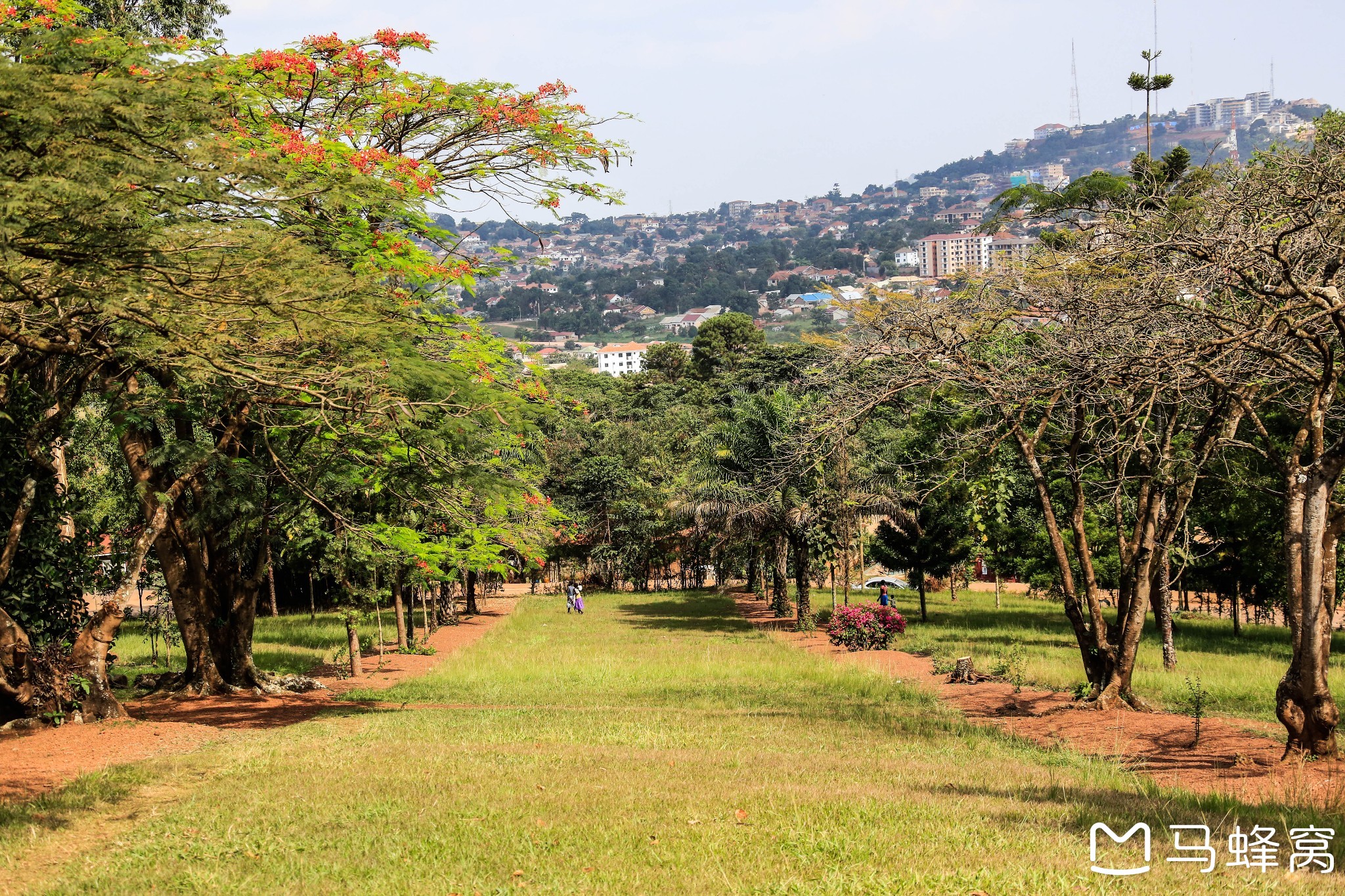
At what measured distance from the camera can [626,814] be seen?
308 inches

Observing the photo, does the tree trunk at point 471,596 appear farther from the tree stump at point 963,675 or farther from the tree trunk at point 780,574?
the tree stump at point 963,675

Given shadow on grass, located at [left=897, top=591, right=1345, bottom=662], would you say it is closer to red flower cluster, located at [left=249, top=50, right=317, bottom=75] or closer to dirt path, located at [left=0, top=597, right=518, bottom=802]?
dirt path, located at [left=0, top=597, right=518, bottom=802]

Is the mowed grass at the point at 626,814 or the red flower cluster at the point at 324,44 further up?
the red flower cluster at the point at 324,44

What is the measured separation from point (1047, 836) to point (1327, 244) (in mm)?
5795

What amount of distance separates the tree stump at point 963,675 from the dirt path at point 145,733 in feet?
31.1

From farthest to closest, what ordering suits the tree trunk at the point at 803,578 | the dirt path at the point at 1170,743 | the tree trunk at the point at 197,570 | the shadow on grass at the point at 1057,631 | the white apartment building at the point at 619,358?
the white apartment building at the point at 619,358 < the tree trunk at the point at 803,578 < the shadow on grass at the point at 1057,631 < the tree trunk at the point at 197,570 < the dirt path at the point at 1170,743

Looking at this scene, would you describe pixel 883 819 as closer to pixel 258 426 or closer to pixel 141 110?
pixel 141 110

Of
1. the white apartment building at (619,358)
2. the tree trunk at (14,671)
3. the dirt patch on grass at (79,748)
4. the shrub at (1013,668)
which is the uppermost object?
the white apartment building at (619,358)

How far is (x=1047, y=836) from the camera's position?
23.5 ft

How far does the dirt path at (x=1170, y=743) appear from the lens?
30.1ft

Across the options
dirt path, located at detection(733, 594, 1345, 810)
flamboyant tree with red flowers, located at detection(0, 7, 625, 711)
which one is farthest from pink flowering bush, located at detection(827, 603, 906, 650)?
flamboyant tree with red flowers, located at detection(0, 7, 625, 711)

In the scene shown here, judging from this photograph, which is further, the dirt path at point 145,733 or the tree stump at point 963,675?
the tree stump at point 963,675

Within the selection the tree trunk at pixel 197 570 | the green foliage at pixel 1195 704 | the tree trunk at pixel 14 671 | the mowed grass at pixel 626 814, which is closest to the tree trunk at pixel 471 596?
the tree trunk at pixel 197 570

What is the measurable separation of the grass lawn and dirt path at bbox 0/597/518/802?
11103 millimetres
